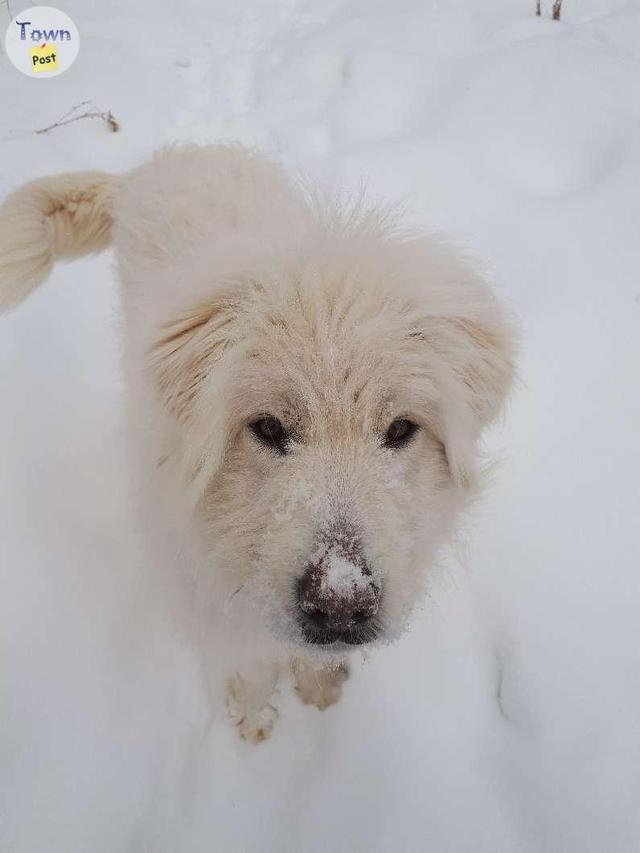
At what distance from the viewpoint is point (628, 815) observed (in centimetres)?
176

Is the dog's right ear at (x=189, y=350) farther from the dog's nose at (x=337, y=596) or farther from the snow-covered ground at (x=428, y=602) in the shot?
the snow-covered ground at (x=428, y=602)

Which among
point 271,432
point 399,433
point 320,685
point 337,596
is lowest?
point 320,685

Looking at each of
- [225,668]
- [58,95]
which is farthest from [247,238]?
[58,95]

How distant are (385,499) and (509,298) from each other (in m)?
2.21

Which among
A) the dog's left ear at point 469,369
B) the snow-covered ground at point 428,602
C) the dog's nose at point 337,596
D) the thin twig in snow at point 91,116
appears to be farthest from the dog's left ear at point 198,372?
the thin twig in snow at point 91,116

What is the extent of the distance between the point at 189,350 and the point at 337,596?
2.33ft

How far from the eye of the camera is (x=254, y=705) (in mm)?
2029

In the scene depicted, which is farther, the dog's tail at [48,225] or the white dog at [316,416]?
the dog's tail at [48,225]

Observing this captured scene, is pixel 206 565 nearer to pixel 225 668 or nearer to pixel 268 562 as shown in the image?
pixel 268 562

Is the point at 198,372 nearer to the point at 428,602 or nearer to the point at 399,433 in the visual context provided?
the point at 399,433

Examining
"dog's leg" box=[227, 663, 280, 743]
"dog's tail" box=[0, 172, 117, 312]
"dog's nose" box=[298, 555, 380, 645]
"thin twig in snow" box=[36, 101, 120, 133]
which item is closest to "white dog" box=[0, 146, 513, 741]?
"dog's nose" box=[298, 555, 380, 645]

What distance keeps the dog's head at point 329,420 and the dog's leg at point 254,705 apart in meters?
0.64

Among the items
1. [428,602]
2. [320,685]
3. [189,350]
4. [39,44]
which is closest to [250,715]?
[320,685]

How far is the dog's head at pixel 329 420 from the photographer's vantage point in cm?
124
